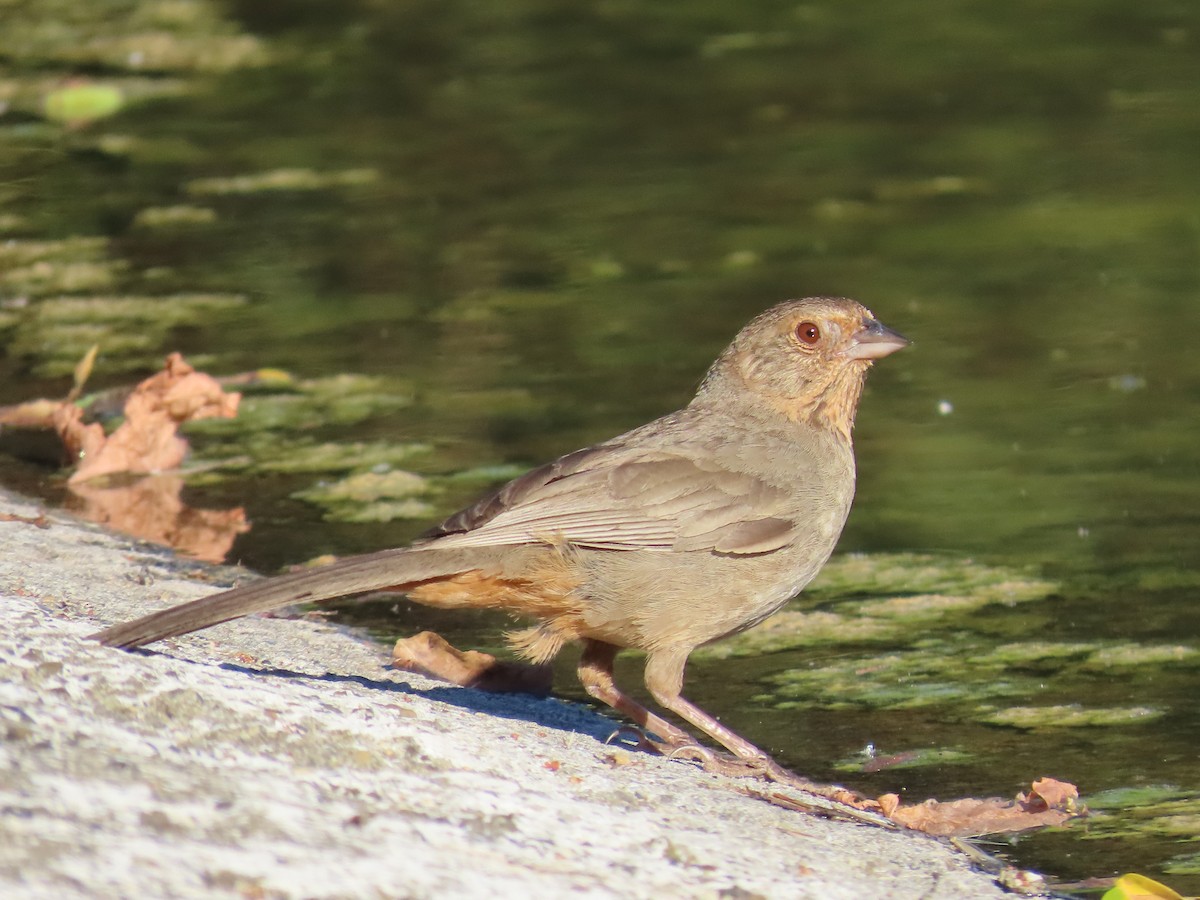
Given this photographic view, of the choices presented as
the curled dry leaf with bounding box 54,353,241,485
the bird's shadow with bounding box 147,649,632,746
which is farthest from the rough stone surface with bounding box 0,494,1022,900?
the curled dry leaf with bounding box 54,353,241,485

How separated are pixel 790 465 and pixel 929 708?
25.6 inches

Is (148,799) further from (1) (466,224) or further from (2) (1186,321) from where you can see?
(1) (466,224)

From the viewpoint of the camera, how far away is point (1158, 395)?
620cm

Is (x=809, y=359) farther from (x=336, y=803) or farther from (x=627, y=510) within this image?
(x=336, y=803)

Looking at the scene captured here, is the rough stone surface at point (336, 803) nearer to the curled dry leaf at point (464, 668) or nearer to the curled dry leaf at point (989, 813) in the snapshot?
the curled dry leaf at point (989, 813)

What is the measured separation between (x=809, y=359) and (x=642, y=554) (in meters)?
0.87

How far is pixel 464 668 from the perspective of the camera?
4.27 metres

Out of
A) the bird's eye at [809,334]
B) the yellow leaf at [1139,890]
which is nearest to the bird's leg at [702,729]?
the yellow leaf at [1139,890]

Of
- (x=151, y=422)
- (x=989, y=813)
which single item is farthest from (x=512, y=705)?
(x=151, y=422)

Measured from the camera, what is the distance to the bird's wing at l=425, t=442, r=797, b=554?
13.1ft

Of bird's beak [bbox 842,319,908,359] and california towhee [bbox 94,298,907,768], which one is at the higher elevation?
bird's beak [bbox 842,319,908,359]

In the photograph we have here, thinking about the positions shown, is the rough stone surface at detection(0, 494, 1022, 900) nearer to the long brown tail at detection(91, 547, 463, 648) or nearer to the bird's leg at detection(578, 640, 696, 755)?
the long brown tail at detection(91, 547, 463, 648)

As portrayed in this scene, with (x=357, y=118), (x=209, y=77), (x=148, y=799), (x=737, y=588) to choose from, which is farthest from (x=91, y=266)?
(x=148, y=799)

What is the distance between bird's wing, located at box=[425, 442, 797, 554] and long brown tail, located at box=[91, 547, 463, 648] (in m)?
0.10
